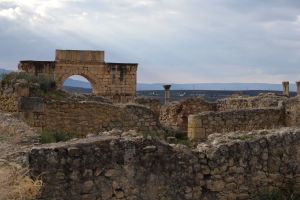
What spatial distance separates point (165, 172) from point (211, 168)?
0.71m

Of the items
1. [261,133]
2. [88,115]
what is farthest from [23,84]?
[261,133]

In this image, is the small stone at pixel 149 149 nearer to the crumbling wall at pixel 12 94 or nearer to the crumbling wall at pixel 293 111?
the crumbling wall at pixel 12 94

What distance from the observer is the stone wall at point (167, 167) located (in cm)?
639

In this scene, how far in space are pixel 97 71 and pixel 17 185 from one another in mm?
20877

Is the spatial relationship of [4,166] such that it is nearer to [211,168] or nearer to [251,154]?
[211,168]

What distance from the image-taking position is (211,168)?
289 inches

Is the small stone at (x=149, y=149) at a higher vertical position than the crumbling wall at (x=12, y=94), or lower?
lower

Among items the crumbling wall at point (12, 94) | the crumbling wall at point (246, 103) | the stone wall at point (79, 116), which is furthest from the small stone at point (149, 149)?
the crumbling wall at point (246, 103)

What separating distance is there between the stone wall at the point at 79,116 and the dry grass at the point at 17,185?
7.35 m


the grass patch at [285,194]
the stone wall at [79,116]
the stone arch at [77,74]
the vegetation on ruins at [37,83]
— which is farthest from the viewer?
the stone arch at [77,74]

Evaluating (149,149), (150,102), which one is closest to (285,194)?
(149,149)

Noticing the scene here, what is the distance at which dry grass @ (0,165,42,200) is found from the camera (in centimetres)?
540

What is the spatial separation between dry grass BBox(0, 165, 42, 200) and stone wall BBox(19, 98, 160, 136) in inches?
290

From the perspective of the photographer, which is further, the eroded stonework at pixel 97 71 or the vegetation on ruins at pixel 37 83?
the eroded stonework at pixel 97 71
